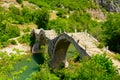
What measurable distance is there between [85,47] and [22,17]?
47.1 m

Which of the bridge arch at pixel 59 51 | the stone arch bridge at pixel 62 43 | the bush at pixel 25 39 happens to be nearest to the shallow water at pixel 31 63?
the stone arch bridge at pixel 62 43

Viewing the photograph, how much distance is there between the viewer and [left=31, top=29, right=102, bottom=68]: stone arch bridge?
172 feet

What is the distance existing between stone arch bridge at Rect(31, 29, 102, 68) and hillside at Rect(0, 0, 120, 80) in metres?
0.20

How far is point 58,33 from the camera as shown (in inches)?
3356

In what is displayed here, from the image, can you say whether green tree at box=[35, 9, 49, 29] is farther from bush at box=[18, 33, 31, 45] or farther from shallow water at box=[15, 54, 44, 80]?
shallow water at box=[15, 54, 44, 80]

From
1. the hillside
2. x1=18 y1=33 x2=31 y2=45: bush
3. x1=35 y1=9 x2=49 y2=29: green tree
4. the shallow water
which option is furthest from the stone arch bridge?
x1=35 y1=9 x2=49 y2=29: green tree

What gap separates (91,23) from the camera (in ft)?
377

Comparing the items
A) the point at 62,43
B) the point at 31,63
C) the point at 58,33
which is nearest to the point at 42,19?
the point at 58,33

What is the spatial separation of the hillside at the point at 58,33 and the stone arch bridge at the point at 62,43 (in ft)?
0.67

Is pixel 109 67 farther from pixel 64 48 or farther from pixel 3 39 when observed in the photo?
pixel 3 39

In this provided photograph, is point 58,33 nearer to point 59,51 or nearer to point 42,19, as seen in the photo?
point 42,19

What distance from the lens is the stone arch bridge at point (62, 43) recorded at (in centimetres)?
5254

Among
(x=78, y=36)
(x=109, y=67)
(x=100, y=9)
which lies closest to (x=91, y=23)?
(x=100, y=9)

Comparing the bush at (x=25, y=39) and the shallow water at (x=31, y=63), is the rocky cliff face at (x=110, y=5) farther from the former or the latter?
the shallow water at (x=31, y=63)
